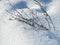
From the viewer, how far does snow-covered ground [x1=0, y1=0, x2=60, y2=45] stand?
1.89 m

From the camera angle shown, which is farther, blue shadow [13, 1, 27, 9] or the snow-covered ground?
blue shadow [13, 1, 27, 9]

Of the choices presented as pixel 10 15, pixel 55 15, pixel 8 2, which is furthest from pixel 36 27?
pixel 8 2

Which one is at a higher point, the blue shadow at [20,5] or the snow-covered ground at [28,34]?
the blue shadow at [20,5]

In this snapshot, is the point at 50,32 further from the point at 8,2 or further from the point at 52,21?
the point at 8,2

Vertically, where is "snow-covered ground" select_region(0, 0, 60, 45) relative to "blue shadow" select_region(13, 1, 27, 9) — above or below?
below

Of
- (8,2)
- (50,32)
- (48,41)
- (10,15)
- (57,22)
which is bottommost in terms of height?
(48,41)

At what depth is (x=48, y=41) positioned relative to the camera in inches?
73.6

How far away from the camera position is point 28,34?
199 cm

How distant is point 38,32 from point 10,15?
1.59 ft

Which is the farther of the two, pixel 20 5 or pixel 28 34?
pixel 20 5

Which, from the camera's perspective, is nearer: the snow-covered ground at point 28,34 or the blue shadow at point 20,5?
the snow-covered ground at point 28,34

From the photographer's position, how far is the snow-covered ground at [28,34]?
1.89 metres

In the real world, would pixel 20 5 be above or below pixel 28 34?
above

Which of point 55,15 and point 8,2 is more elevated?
point 8,2
